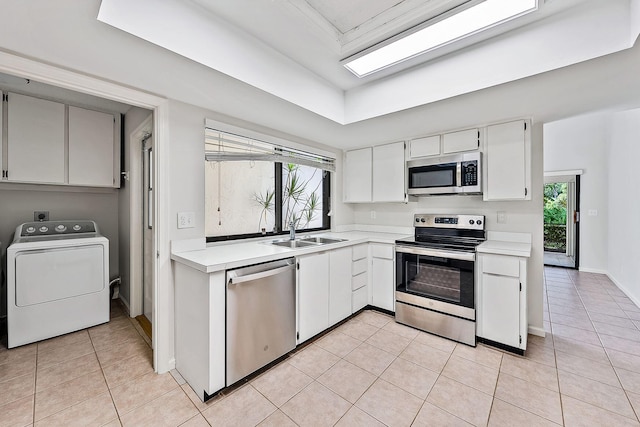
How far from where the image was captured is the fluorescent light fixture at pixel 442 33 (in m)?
1.50

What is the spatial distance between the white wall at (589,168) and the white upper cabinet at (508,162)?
3705 millimetres

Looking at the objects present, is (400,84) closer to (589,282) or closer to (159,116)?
(159,116)

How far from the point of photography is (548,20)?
5.35 feet

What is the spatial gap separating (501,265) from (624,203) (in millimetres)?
3468

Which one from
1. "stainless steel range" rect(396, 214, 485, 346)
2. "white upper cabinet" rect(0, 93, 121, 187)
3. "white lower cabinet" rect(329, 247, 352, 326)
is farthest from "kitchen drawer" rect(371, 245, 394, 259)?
"white upper cabinet" rect(0, 93, 121, 187)

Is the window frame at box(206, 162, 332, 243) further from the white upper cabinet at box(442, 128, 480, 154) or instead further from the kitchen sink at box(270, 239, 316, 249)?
the white upper cabinet at box(442, 128, 480, 154)

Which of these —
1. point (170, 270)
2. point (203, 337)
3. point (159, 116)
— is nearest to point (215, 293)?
point (203, 337)

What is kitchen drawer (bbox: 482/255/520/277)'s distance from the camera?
226cm

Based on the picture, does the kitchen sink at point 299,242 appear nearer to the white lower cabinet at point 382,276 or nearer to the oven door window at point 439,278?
the white lower cabinet at point 382,276

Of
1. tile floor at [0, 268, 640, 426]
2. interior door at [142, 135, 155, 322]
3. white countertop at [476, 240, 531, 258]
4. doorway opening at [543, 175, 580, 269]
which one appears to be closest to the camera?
tile floor at [0, 268, 640, 426]

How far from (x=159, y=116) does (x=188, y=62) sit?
662 mm

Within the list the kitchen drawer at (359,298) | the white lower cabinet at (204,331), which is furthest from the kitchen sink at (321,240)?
the white lower cabinet at (204,331)

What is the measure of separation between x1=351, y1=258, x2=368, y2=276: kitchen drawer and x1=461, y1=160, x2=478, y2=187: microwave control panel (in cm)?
136

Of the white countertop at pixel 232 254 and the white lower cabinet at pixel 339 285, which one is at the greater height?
the white countertop at pixel 232 254
